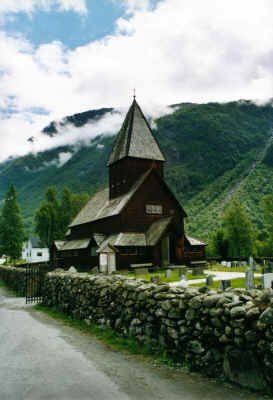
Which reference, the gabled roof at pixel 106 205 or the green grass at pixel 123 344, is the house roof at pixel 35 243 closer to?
the gabled roof at pixel 106 205

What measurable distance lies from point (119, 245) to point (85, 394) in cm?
3222

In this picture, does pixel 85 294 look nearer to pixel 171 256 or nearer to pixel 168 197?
pixel 171 256

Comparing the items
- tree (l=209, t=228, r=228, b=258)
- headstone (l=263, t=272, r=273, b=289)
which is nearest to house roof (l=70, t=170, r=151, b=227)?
headstone (l=263, t=272, r=273, b=289)

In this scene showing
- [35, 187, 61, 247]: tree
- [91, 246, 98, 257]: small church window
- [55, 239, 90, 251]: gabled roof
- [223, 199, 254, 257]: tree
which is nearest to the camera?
[91, 246, 98, 257]: small church window

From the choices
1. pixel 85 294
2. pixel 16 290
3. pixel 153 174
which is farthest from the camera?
pixel 153 174

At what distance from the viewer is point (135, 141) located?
149 feet

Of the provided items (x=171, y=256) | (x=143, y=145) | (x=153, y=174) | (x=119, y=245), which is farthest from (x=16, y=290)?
(x=143, y=145)

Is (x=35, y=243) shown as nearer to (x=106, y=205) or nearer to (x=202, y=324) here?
(x=106, y=205)

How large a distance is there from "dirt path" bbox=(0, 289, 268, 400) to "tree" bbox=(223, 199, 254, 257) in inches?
2478

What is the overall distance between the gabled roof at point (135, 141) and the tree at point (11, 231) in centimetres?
2949

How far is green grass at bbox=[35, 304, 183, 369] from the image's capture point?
8445 mm

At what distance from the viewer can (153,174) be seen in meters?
43.5

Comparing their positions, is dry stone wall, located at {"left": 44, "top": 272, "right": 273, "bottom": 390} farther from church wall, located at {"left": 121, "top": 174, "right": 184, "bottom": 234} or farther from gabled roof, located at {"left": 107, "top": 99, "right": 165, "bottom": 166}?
gabled roof, located at {"left": 107, "top": 99, "right": 165, "bottom": 166}

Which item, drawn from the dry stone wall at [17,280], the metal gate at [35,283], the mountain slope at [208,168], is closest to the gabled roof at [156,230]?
the dry stone wall at [17,280]
